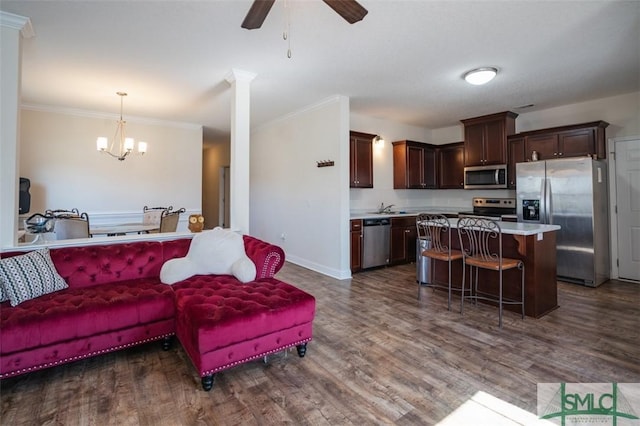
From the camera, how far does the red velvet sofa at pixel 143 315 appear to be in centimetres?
192

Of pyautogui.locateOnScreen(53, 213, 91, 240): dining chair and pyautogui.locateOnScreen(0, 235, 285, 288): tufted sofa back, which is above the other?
pyautogui.locateOnScreen(53, 213, 91, 240): dining chair

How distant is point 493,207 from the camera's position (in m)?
5.72

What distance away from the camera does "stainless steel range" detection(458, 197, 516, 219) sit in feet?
17.9

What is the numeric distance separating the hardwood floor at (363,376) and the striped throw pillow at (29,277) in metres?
0.56

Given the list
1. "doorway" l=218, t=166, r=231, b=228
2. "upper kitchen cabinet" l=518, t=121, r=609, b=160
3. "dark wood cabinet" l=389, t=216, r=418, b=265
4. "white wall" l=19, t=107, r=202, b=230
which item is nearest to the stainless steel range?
"upper kitchen cabinet" l=518, t=121, r=609, b=160

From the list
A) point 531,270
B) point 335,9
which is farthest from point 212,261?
point 531,270

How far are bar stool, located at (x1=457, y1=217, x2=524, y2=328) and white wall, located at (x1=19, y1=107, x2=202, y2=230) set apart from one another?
17.3ft

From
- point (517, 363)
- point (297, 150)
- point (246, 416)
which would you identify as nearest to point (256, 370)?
point (246, 416)

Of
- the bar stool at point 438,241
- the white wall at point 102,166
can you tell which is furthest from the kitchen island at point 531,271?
the white wall at point 102,166

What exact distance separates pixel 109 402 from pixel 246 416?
2.76ft

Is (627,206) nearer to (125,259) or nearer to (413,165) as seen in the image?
(413,165)

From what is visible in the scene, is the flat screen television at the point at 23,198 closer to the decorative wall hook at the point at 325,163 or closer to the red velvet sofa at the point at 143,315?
the red velvet sofa at the point at 143,315

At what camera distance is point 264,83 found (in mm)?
4078

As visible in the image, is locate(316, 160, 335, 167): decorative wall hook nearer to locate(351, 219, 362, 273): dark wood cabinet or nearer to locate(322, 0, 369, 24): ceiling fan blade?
locate(351, 219, 362, 273): dark wood cabinet
